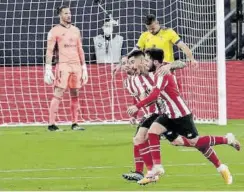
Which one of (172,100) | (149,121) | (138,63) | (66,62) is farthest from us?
(66,62)

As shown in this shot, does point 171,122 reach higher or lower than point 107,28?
lower

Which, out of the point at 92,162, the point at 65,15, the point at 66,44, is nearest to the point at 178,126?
the point at 92,162

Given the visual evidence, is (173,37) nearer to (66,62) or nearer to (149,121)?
(66,62)

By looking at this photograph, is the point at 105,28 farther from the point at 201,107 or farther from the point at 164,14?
the point at 201,107

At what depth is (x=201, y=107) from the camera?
20.4m

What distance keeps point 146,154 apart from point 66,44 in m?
7.60

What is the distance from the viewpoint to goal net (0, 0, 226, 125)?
2048 centimetres

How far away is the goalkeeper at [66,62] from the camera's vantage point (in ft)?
60.1

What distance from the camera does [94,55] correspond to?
22.2 metres

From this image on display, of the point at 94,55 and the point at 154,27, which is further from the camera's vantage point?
the point at 94,55

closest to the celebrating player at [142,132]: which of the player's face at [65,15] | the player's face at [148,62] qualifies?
the player's face at [148,62]

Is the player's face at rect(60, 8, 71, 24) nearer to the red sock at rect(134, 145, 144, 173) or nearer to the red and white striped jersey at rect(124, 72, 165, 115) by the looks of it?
the red and white striped jersey at rect(124, 72, 165, 115)

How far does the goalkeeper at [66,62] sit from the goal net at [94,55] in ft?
7.97

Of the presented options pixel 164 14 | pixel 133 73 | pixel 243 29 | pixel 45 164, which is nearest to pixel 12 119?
pixel 164 14
